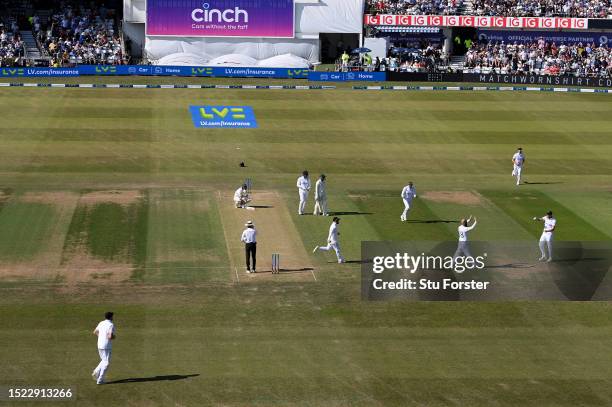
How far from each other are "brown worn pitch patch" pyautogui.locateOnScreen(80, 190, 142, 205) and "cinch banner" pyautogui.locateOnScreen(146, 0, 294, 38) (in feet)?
116

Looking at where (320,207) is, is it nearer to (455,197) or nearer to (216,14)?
(455,197)

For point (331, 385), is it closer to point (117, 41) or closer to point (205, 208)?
point (205, 208)

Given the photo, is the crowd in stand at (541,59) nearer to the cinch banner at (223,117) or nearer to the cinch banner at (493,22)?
the cinch banner at (493,22)

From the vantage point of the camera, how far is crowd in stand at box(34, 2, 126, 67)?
70938 millimetres

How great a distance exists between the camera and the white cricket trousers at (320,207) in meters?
38.2

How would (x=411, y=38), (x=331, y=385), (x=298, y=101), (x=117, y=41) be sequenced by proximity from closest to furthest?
(x=331, y=385)
(x=298, y=101)
(x=117, y=41)
(x=411, y=38)

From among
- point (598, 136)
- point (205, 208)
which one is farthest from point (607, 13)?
point (205, 208)

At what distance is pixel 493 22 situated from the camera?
255 feet

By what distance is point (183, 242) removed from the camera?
34469mm

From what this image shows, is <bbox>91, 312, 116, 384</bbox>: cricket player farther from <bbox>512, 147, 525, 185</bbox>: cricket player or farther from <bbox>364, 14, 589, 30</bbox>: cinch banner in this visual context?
<bbox>364, 14, 589, 30</bbox>: cinch banner

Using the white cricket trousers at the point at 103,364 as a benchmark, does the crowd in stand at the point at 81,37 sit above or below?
above

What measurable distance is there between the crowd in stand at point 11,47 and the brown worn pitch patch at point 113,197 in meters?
29.8

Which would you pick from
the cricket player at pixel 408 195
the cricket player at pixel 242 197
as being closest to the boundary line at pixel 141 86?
the cricket player at pixel 242 197

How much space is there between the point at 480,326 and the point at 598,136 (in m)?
34.4
